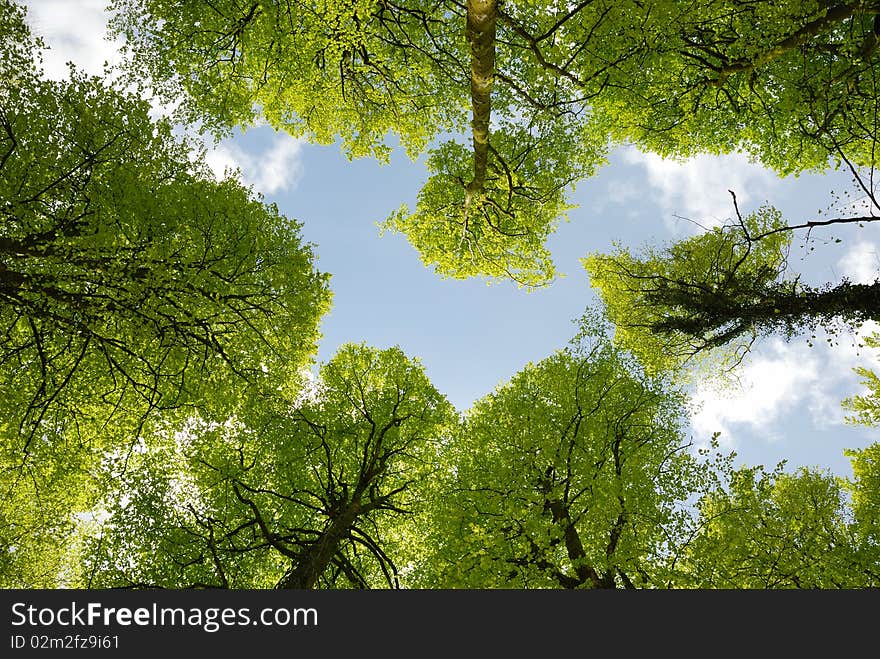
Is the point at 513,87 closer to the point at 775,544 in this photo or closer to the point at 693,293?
the point at 693,293

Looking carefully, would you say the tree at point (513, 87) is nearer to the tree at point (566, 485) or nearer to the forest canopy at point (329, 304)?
the forest canopy at point (329, 304)

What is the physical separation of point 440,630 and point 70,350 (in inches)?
334

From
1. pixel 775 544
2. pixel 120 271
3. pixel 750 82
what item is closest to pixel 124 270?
pixel 120 271

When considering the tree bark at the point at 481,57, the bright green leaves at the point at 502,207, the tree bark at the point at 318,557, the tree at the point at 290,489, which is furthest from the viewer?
the bright green leaves at the point at 502,207

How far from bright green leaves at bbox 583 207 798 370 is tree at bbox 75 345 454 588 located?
849cm

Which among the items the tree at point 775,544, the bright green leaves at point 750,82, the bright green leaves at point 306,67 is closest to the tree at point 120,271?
the bright green leaves at point 306,67

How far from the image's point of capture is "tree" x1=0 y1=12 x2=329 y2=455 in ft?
23.0

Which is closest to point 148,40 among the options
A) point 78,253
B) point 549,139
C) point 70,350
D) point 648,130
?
point 78,253

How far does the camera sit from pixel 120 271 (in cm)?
664

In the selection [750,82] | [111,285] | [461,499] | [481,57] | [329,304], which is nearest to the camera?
[481,57]

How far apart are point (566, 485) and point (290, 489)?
281 inches

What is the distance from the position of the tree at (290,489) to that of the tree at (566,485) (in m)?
1.68

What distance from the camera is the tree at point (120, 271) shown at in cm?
700

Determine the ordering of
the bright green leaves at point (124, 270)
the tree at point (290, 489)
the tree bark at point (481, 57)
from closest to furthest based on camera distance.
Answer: the tree bark at point (481, 57)
the bright green leaves at point (124, 270)
the tree at point (290, 489)
